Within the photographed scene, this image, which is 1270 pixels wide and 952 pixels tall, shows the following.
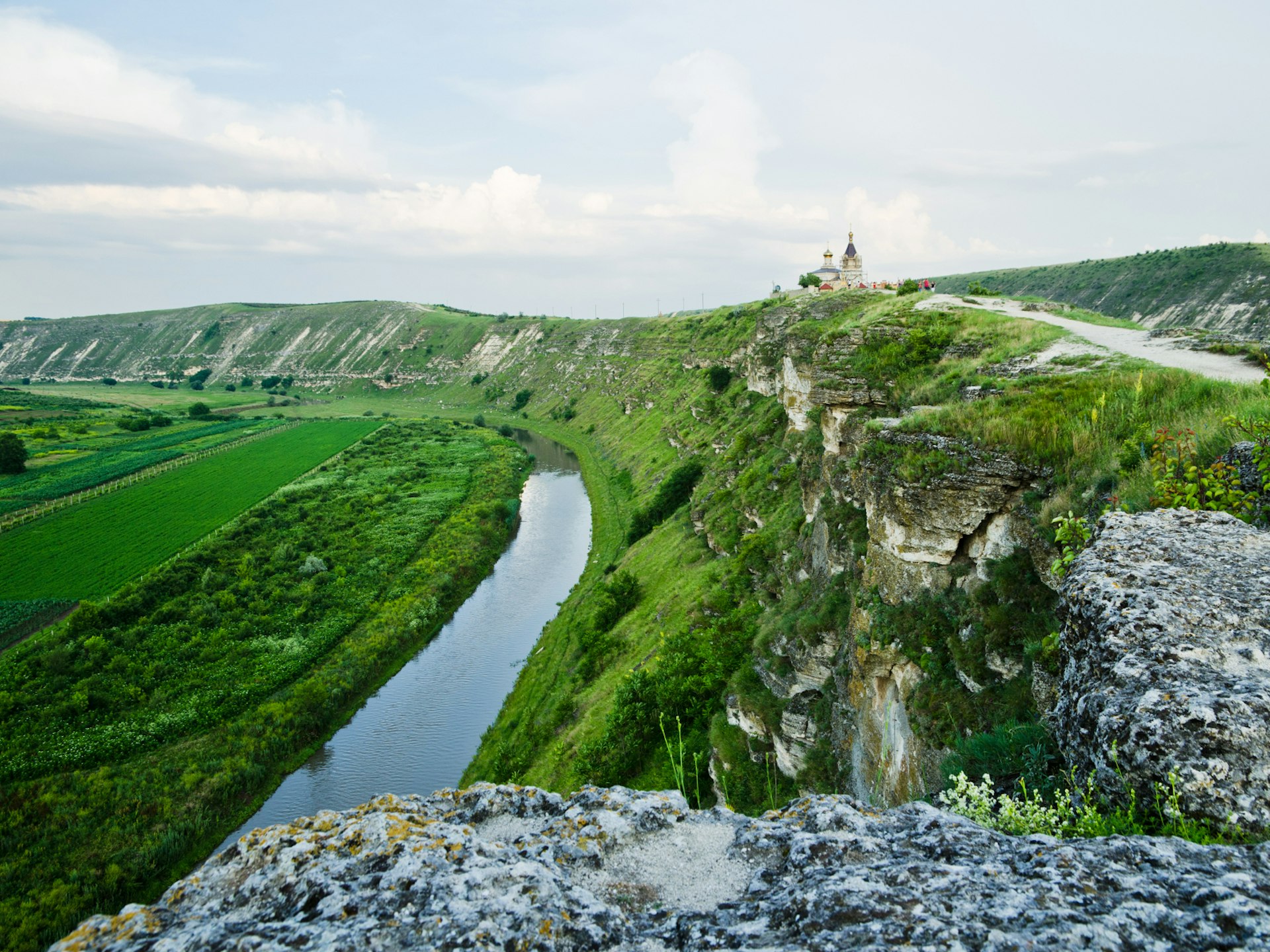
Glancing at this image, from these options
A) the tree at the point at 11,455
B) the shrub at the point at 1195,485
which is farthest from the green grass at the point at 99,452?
the shrub at the point at 1195,485

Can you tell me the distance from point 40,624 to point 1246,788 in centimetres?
5496

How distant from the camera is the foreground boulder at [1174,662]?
16.1 ft

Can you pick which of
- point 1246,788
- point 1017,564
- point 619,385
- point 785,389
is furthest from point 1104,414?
point 619,385

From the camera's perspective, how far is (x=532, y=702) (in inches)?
1324

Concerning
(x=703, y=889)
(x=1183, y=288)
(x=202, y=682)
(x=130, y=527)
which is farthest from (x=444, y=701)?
(x=1183, y=288)

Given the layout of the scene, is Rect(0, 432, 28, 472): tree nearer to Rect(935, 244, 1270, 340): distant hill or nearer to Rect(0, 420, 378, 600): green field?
Rect(0, 420, 378, 600): green field

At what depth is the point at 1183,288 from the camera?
96.4m

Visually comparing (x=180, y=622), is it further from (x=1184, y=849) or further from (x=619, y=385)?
(x=619, y=385)

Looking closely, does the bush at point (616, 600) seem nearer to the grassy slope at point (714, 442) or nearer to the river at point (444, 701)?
the grassy slope at point (714, 442)

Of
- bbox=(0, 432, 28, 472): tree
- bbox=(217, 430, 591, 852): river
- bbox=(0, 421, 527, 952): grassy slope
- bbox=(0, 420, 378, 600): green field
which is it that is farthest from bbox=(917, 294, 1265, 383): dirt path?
bbox=(0, 432, 28, 472): tree

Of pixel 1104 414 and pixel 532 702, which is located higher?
pixel 1104 414

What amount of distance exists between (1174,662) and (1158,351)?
611 inches

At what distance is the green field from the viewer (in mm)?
46688

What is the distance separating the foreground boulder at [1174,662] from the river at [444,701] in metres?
21.4
